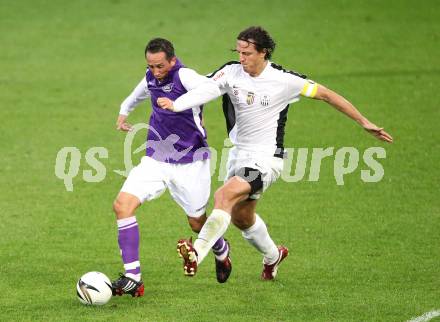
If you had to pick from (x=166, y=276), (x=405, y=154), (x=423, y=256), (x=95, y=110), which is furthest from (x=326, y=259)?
(x=95, y=110)

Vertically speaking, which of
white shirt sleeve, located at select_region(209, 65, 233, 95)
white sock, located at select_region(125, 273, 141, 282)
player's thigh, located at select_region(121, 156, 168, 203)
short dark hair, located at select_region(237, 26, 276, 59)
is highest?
short dark hair, located at select_region(237, 26, 276, 59)

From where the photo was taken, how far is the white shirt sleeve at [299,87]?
33.3 ft

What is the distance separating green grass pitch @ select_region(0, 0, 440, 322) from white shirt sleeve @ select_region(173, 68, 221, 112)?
1.85 m

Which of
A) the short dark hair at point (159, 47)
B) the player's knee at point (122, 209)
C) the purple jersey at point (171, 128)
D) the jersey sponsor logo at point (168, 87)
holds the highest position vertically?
the short dark hair at point (159, 47)

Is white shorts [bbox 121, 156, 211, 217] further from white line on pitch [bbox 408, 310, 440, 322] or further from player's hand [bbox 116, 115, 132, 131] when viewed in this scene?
white line on pitch [bbox 408, 310, 440, 322]

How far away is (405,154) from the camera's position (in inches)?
635

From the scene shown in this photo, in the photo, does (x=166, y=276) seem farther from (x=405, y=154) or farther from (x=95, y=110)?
(x=95, y=110)

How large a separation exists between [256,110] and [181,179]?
995 millimetres

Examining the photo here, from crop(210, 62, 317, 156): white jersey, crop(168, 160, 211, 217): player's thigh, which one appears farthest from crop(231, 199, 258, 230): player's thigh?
crop(210, 62, 317, 156): white jersey

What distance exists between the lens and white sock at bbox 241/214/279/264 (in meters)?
10.7

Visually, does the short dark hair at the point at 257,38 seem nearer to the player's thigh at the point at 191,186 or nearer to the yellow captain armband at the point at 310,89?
the yellow captain armband at the point at 310,89

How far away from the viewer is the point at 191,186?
1043cm

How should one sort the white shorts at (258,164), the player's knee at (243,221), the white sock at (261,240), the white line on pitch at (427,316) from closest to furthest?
the white line on pitch at (427,316) < the white shorts at (258,164) < the player's knee at (243,221) < the white sock at (261,240)

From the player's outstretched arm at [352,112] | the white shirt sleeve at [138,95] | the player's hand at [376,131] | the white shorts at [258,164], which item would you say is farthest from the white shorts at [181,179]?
the player's hand at [376,131]
